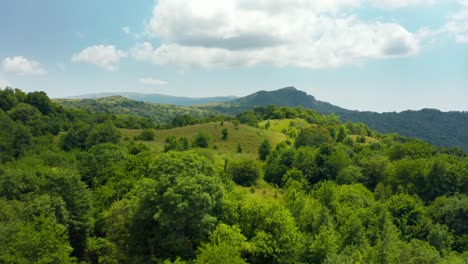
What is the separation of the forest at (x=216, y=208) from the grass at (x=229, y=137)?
21.5 meters

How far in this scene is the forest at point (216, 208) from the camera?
2766cm

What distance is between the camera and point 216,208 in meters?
30.8

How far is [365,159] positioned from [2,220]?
247 ft

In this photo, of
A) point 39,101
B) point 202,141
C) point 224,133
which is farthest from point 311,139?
point 39,101

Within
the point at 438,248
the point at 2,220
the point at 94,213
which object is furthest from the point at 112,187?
the point at 438,248

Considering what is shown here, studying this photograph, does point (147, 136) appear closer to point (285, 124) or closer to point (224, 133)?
point (224, 133)

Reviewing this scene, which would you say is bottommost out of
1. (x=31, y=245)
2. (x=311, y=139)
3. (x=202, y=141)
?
(x=202, y=141)

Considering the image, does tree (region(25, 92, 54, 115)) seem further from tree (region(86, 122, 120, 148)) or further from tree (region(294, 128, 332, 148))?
tree (region(294, 128, 332, 148))

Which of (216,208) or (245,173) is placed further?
(245,173)

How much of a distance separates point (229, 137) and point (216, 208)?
297 ft

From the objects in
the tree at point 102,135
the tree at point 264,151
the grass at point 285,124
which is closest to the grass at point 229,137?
the tree at point 264,151

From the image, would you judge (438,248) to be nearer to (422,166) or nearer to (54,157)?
(422,166)

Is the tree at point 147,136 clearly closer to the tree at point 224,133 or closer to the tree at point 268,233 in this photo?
the tree at point 224,133

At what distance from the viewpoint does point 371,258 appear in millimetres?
29250
